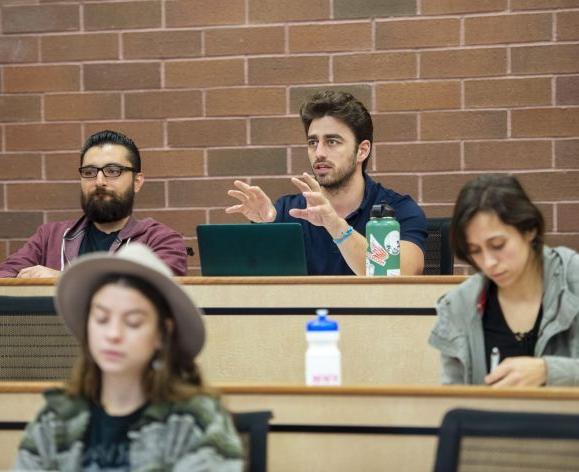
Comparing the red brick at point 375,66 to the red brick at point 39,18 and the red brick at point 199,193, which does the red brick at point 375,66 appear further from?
the red brick at point 39,18

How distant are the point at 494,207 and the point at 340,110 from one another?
1.78 metres

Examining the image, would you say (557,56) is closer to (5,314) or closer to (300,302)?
(300,302)

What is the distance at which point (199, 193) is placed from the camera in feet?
14.6

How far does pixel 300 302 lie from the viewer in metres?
2.91

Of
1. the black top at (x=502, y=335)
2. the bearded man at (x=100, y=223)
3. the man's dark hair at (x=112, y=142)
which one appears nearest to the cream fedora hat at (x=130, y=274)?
the black top at (x=502, y=335)

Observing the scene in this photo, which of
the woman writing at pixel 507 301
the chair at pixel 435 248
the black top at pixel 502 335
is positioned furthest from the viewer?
the chair at pixel 435 248

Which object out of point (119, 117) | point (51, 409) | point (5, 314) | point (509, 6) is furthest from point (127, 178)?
point (51, 409)

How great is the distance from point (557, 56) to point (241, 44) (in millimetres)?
1421

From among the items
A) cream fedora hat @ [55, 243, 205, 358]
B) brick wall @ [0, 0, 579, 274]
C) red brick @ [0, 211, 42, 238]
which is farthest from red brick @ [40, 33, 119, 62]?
cream fedora hat @ [55, 243, 205, 358]

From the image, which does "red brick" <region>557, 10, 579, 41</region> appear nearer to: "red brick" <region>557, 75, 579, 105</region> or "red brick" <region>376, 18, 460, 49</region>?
"red brick" <region>557, 75, 579, 105</region>

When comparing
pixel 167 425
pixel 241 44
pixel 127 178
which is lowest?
pixel 167 425

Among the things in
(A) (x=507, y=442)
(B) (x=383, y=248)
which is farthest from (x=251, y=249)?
(A) (x=507, y=442)

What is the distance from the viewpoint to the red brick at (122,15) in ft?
14.6

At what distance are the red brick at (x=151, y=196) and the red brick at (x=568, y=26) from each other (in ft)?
6.32
